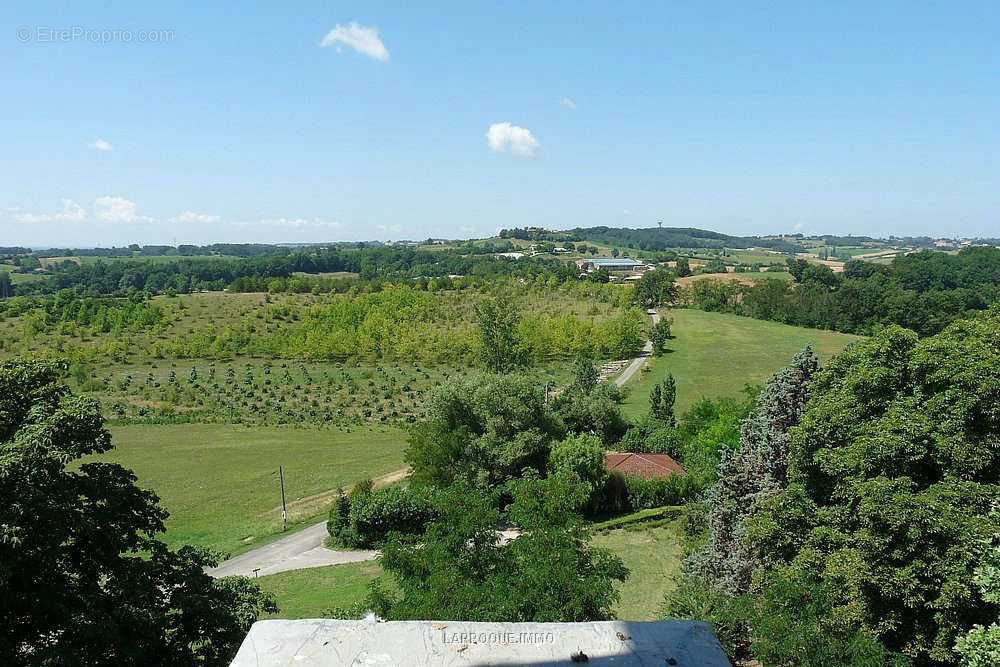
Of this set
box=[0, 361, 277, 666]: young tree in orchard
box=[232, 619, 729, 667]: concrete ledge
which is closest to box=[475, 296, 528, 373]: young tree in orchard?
box=[0, 361, 277, 666]: young tree in orchard

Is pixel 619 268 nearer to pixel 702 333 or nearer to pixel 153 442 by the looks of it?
pixel 702 333

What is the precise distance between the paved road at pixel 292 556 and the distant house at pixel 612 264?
442 ft

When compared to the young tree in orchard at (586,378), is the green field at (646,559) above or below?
below

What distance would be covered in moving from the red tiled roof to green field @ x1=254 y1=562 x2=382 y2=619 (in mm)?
14719

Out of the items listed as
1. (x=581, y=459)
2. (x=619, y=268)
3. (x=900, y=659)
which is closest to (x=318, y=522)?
(x=581, y=459)

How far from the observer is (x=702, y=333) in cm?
8531

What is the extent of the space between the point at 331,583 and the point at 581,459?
517 inches

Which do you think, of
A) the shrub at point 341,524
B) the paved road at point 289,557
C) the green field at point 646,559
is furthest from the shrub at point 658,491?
the shrub at point 341,524

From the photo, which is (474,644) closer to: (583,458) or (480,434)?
(583,458)

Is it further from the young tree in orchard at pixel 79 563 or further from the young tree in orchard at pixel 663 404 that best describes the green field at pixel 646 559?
the young tree in orchard at pixel 663 404

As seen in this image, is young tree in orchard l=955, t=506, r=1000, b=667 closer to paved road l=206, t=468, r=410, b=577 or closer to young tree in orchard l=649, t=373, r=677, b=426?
paved road l=206, t=468, r=410, b=577

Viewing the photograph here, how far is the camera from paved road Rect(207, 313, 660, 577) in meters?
24.5

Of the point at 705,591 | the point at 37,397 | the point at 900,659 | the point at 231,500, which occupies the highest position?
the point at 37,397

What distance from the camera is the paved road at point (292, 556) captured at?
24.5 m
